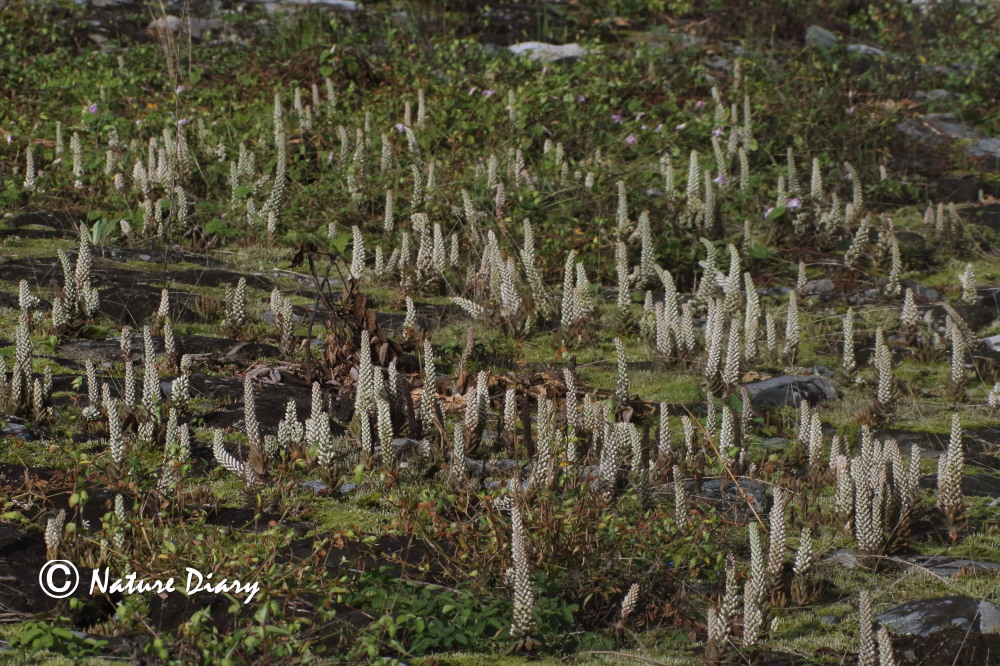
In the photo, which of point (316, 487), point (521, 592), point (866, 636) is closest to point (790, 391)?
point (316, 487)

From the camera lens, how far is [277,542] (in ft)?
15.8

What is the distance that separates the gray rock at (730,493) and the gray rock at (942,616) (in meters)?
0.97

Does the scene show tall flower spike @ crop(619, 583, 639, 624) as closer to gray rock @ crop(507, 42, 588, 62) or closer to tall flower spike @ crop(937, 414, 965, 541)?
tall flower spike @ crop(937, 414, 965, 541)

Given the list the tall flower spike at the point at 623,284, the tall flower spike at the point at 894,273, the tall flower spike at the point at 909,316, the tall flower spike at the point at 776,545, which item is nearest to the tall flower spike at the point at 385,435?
the tall flower spike at the point at 776,545

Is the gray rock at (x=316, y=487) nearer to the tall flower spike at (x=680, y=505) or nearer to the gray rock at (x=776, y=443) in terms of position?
the tall flower spike at (x=680, y=505)

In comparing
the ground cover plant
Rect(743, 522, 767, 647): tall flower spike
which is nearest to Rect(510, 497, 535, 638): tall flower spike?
the ground cover plant

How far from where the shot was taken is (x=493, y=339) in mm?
8102

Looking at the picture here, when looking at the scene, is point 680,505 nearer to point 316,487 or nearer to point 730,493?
point 730,493

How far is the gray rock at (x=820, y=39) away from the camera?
1497cm

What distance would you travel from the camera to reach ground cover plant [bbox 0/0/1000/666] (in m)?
4.63

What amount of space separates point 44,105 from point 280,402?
6999mm

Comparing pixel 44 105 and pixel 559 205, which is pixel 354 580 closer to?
pixel 559 205

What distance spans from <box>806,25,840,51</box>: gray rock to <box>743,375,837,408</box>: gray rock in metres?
8.62

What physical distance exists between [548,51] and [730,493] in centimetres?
950
